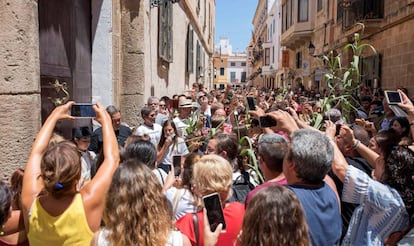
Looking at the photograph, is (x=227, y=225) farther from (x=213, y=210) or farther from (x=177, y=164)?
(x=177, y=164)

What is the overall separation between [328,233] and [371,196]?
1.01 feet

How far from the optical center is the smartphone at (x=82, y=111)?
262 cm

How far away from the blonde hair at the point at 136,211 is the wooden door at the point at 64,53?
8.99 feet

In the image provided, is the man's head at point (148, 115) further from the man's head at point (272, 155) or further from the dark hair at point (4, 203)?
the dark hair at point (4, 203)

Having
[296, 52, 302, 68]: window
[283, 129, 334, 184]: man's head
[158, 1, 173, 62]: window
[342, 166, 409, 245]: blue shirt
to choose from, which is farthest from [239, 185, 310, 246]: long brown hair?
[296, 52, 302, 68]: window

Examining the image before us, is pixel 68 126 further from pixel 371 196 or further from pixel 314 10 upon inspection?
pixel 314 10

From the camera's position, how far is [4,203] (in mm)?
1914

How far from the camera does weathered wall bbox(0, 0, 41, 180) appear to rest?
3.35 meters

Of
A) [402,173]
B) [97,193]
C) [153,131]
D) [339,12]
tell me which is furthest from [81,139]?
[339,12]

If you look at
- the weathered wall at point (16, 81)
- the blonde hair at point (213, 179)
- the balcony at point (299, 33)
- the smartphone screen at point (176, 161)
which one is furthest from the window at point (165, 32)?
the balcony at point (299, 33)

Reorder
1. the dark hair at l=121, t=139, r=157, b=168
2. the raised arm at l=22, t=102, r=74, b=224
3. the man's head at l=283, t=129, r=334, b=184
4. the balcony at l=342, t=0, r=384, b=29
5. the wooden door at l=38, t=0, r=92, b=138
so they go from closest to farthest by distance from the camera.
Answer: the raised arm at l=22, t=102, r=74, b=224 < the man's head at l=283, t=129, r=334, b=184 < the dark hair at l=121, t=139, r=157, b=168 < the wooden door at l=38, t=0, r=92, b=138 < the balcony at l=342, t=0, r=384, b=29

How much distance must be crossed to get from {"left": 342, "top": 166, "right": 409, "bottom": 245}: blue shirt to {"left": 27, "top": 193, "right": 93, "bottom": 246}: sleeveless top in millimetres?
1401

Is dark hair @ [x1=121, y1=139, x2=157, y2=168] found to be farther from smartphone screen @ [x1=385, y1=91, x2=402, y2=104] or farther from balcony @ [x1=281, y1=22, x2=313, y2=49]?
balcony @ [x1=281, y1=22, x2=313, y2=49]

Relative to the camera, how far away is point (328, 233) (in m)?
2.13
